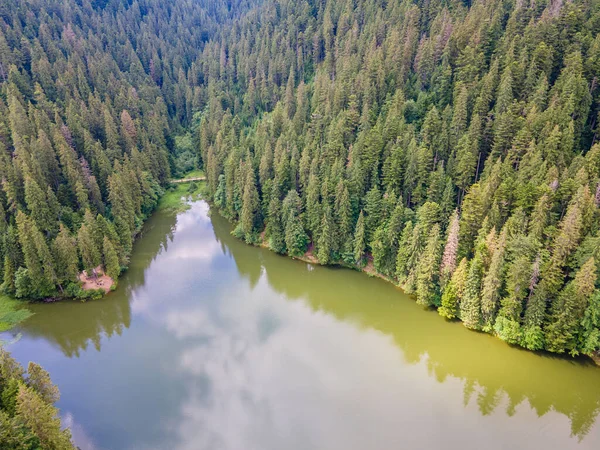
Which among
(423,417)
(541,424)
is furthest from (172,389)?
(541,424)

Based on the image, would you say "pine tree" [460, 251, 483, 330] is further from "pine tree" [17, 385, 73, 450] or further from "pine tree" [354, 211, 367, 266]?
A: "pine tree" [17, 385, 73, 450]

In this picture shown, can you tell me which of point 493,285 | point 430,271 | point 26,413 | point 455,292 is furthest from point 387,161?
point 26,413

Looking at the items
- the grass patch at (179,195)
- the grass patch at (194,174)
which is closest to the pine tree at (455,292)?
the grass patch at (179,195)

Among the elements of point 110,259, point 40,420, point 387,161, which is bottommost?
point 110,259

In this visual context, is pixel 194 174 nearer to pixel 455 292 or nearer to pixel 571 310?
pixel 455 292

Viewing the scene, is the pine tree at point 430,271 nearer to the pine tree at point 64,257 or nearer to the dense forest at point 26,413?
the dense forest at point 26,413

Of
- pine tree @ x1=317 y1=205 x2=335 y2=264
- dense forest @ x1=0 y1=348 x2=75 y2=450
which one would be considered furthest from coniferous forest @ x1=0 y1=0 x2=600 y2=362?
dense forest @ x1=0 y1=348 x2=75 y2=450
